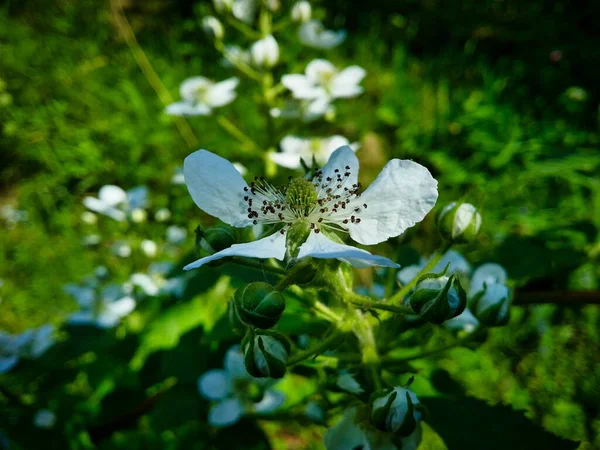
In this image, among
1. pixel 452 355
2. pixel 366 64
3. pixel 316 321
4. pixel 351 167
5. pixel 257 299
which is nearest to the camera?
pixel 257 299

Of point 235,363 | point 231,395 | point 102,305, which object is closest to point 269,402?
point 231,395

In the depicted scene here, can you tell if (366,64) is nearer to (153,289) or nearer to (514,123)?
(514,123)

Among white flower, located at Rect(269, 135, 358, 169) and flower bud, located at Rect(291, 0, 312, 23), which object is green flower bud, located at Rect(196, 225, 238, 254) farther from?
flower bud, located at Rect(291, 0, 312, 23)

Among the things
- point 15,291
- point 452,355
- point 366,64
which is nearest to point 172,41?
point 366,64

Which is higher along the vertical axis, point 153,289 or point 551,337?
point 153,289

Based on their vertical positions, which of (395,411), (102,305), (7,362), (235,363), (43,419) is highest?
(395,411)

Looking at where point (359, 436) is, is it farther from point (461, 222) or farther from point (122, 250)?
point (122, 250)
